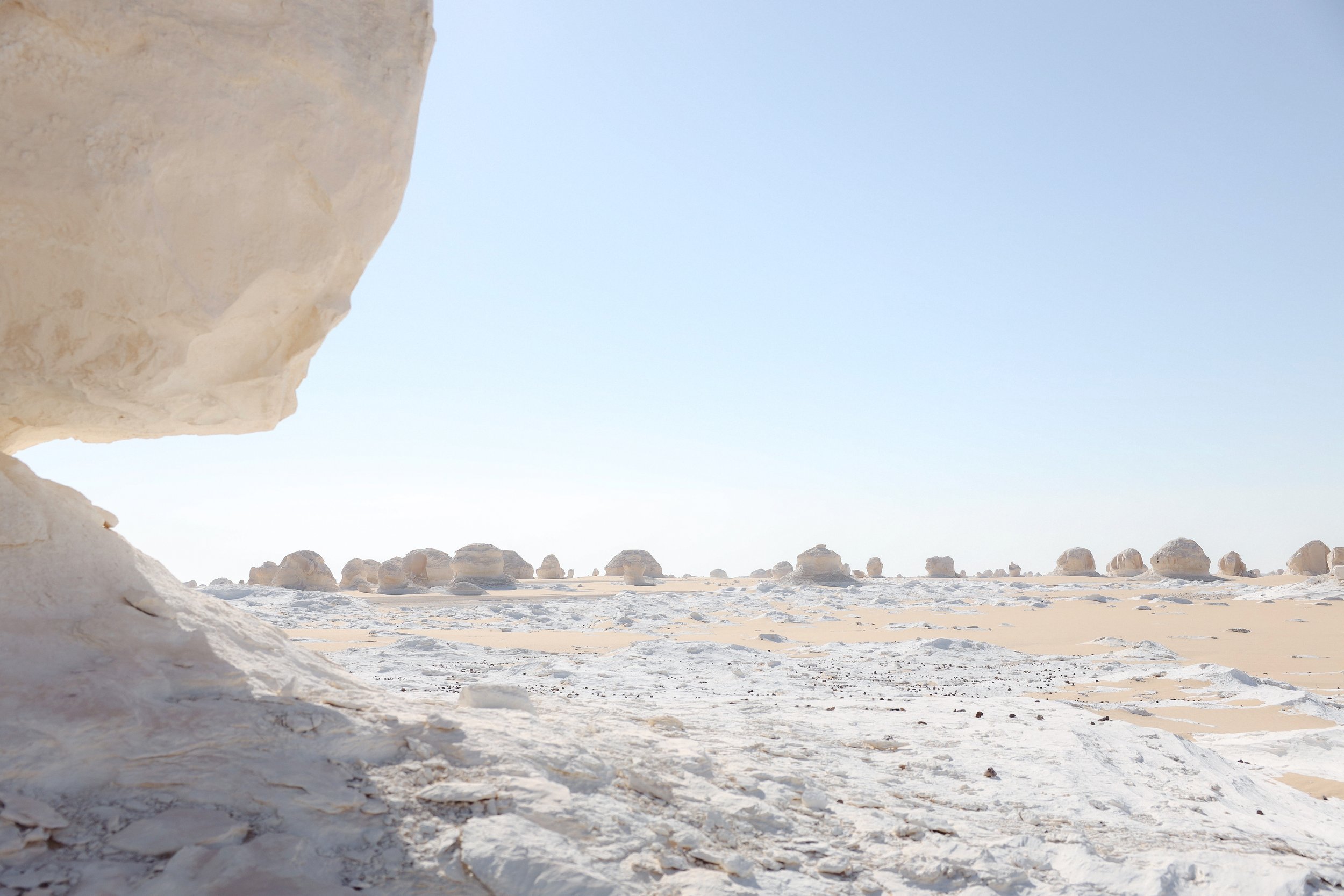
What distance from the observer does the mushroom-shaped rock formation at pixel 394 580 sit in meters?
30.2

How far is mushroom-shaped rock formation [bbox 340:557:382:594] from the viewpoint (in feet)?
111

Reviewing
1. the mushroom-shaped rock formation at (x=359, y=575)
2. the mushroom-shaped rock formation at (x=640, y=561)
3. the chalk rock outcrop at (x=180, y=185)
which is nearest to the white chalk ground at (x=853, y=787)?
the chalk rock outcrop at (x=180, y=185)

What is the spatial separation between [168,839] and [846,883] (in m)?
2.41

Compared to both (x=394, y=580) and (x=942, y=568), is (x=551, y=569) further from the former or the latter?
(x=942, y=568)

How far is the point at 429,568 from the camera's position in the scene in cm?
3216

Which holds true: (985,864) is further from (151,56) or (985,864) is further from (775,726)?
(151,56)

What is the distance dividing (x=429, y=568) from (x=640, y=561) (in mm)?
11043

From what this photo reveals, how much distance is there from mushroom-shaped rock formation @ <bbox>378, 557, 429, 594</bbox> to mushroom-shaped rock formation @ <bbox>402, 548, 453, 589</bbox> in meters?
0.81

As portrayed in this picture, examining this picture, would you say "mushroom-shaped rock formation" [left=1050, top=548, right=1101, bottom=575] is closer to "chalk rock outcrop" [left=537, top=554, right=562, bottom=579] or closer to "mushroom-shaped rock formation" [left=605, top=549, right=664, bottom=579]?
"mushroom-shaped rock formation" [left=605, top=549, right=664, bottom=579]

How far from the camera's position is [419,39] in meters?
3.88

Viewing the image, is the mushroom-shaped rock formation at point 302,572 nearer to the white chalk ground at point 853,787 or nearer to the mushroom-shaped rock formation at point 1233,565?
the white chalk ground at point 853,787

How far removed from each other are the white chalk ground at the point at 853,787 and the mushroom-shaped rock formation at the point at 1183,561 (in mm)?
25074

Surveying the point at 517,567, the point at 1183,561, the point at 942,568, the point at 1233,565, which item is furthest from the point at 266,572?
the point at 1233,565

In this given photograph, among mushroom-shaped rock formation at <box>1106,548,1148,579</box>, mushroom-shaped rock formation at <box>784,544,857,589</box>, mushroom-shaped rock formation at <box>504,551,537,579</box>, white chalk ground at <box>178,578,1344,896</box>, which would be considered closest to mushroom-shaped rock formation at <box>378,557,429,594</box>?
mushroom-shaped rock formation at <box>504,551,537,579</box>
